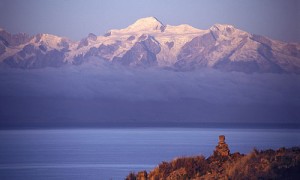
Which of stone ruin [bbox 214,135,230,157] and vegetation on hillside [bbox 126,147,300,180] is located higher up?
stone ruin [bbox 214,135,230,157]

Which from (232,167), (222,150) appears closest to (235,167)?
(232,167)

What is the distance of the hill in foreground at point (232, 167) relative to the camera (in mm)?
16312

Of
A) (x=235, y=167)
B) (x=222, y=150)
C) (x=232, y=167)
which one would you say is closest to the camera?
(x=235, y=167)

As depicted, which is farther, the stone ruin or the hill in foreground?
the stone ruin

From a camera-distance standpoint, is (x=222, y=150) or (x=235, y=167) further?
(x=222, y=150)

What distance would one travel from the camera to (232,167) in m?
17.2

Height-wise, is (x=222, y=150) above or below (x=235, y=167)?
above

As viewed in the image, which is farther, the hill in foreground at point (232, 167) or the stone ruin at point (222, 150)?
the stone ruin at point (222, 150)

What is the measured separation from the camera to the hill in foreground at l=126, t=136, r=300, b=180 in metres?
16.3

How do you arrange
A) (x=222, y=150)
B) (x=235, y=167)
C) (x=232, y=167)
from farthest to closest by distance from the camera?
(x=222, y=150)
(x=232, y=167)
(x=235, y=167)

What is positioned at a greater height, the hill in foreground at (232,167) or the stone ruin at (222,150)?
the stone ruin at (222,150)

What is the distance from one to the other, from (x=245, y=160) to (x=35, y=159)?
179 feet

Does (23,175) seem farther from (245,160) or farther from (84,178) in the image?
(245,160)

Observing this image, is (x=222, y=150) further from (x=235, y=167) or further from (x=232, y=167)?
(x=235, y=167)
